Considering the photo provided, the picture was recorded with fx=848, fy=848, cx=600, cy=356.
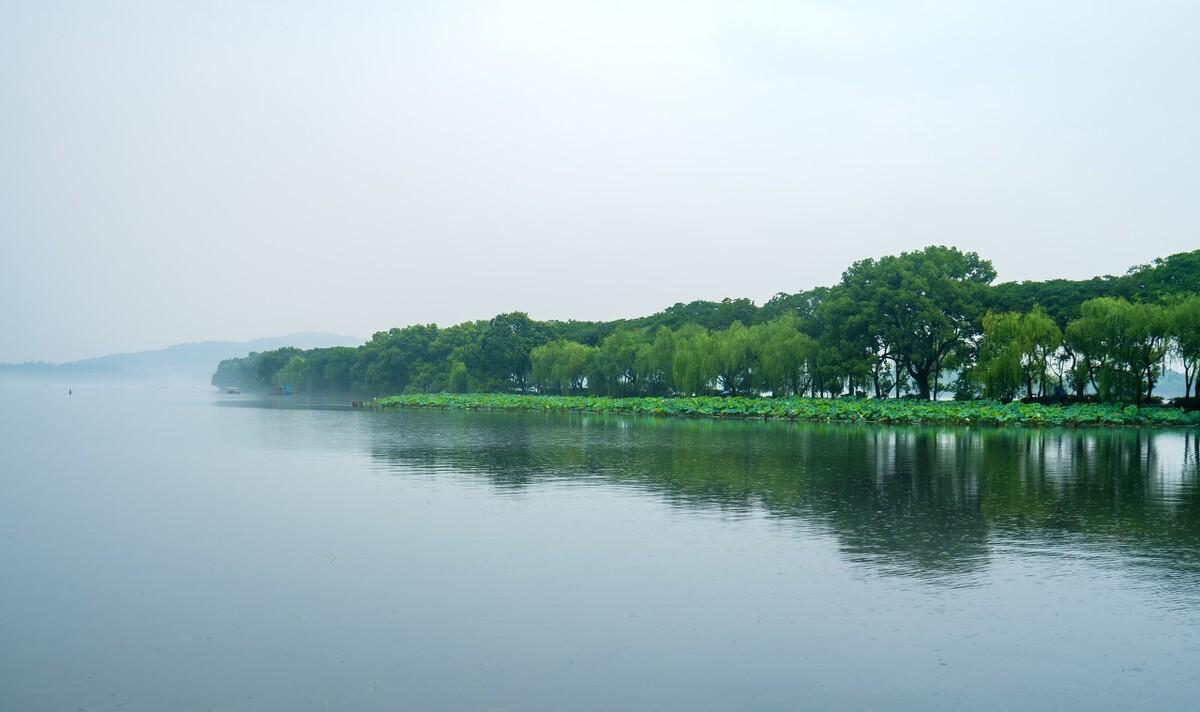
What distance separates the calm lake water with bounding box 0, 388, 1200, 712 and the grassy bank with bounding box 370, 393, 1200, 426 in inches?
728

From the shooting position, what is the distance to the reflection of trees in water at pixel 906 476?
487 inches

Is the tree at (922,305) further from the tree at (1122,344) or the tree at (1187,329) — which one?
the tree at (1187,329)

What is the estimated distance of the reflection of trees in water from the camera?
1236cm

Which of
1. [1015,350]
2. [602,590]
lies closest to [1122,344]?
[1015,350]

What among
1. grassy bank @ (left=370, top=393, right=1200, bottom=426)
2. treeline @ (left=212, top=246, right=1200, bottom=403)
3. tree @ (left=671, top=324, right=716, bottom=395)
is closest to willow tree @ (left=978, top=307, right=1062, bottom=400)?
treeline @ (left=212, top=246, right=1200, bottom=403)

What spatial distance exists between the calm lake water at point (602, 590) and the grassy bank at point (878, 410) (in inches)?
728

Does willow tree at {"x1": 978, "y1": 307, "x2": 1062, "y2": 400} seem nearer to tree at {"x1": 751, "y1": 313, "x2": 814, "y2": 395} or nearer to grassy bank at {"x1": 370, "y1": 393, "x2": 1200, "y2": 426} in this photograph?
grassy bank at {"x1": 370, "y1": 393, "x2": 1200, "y2": 426}

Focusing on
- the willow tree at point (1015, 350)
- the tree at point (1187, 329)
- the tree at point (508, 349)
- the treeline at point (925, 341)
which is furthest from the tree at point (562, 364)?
the tree at point (1187, 329)

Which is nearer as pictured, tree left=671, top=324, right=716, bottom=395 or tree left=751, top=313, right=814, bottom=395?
tree left=751, top=313, right=814, bottom=395

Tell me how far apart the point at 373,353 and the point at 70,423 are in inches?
2238

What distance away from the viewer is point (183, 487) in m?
18.4

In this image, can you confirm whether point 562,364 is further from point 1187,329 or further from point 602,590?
point 602,590

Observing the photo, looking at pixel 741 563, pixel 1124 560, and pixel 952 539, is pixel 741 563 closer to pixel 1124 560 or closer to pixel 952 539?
pixel 952 539

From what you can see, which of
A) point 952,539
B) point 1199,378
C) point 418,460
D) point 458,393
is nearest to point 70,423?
point 418,460
